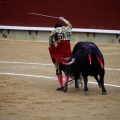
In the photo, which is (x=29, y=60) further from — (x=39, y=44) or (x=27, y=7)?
(x=27, y=7)

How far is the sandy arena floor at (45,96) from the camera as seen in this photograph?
6453mm

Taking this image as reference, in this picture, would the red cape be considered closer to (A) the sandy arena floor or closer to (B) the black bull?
(B) the black bull

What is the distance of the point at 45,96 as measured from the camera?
781 cm

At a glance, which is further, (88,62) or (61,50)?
(61,50)

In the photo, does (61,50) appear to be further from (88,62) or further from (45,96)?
(45,96)

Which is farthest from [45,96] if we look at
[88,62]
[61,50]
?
[61,50]

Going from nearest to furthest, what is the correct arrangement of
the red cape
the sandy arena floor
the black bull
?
1. the sandy arena floor
2. the black bull
3. the red cape

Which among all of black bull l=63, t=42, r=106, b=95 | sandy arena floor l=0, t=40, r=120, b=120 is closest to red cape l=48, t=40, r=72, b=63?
black bull l=63, t=42, r=106, b=95

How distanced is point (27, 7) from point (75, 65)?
412 inches

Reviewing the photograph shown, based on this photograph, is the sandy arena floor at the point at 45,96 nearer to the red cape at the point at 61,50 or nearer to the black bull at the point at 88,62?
the black bull at the point at 88,62

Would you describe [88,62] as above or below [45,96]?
above

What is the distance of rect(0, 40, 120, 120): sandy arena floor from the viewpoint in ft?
21.2

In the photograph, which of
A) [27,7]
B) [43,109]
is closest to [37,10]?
[27,7]

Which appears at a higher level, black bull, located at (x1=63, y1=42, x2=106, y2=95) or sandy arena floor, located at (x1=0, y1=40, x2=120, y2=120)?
black bull, located at (x1=63, y1=42, x2=106, y2=95)
